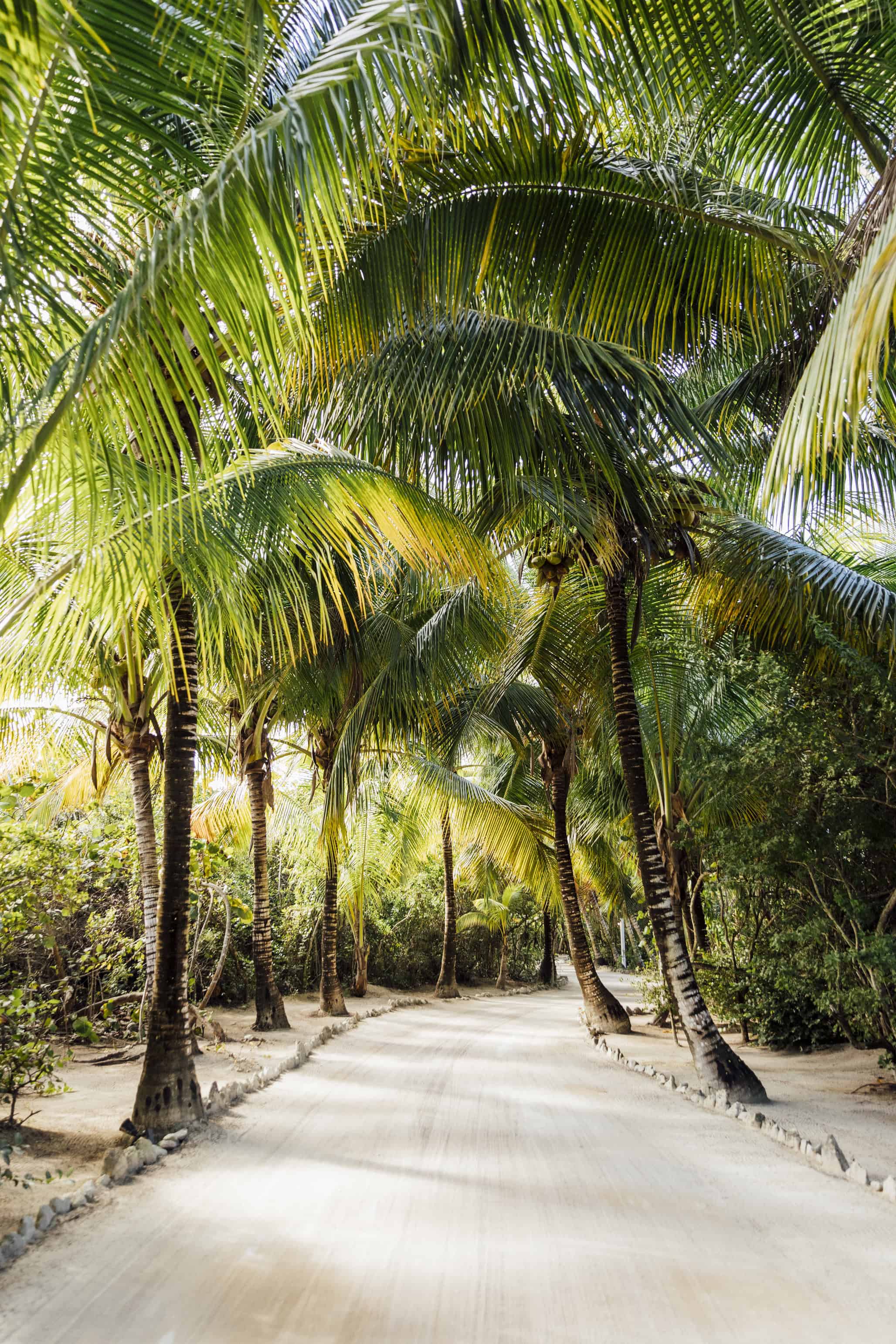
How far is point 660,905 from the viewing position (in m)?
8.45

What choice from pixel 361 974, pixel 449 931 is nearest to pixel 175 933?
pixel 361 974

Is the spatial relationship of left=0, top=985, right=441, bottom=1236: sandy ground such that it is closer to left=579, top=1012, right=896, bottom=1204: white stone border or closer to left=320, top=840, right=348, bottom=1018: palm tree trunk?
left=320, top=840, right=348, bottom=1018: palm tree trunk

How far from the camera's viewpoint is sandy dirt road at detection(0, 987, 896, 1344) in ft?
9.95

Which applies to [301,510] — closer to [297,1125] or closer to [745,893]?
[297,1125]

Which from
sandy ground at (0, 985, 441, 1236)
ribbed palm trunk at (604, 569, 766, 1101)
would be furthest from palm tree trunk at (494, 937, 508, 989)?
ribbed palm trunk at (604, 569, 766, 1101)

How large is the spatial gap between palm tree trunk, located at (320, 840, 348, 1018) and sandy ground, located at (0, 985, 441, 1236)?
1.03 meters

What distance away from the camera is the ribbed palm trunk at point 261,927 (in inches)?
487

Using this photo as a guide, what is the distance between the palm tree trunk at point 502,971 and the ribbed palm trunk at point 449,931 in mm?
4437

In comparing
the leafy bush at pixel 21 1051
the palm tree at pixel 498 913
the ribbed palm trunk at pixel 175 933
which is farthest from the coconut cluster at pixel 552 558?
the palm tree at pixel 498 913

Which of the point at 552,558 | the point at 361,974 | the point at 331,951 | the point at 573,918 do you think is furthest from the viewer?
the point at 361,974

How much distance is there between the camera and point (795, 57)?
424cm

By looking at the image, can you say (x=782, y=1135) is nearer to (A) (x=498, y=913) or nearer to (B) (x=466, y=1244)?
(B) (x=466, y=1244)

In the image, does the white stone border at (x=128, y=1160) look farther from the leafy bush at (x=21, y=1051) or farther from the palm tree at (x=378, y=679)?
the palm tree at (x=378, y=679)

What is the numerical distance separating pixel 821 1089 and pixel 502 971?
20756mm
